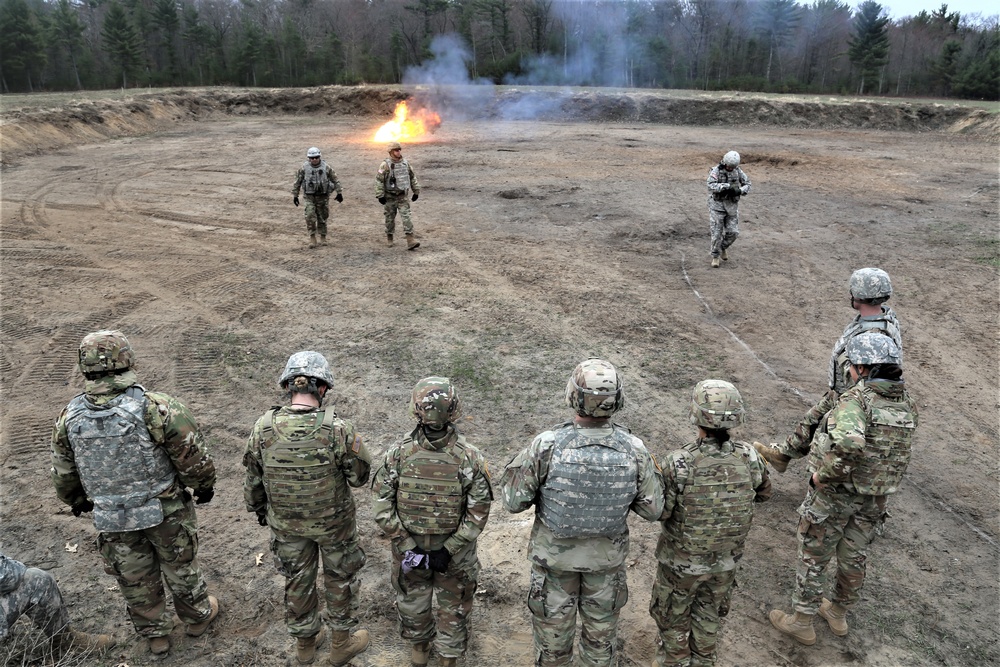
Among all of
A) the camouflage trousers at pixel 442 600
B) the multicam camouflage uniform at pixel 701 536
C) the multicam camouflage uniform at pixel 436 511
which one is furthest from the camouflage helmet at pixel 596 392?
the camouflage trousers at pixel 442 600

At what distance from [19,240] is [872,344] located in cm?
1498

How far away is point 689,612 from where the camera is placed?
4023mm

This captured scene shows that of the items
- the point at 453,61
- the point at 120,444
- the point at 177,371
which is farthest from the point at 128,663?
the point at 453,61

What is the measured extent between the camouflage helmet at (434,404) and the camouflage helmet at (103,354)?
188cm

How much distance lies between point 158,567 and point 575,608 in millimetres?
2857

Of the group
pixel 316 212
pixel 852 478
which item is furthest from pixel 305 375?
pixel 316 212

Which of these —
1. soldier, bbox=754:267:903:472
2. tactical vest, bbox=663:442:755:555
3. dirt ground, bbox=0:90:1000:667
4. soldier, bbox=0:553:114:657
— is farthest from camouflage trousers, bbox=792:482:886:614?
soldier, bbox=0:553:114:657

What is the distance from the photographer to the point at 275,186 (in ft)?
56.5

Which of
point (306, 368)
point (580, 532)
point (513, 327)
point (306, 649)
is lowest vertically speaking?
point (306, 649)

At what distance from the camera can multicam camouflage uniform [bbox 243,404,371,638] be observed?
389cm

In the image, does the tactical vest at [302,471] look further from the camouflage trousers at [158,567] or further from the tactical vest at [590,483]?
the tactical vest at [590,483]

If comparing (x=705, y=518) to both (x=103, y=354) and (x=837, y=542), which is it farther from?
(x=103, y=354)

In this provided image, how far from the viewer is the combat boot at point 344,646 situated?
420cm

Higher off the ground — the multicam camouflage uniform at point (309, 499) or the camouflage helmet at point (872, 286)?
the camouflage helmet at point (872, 286)
